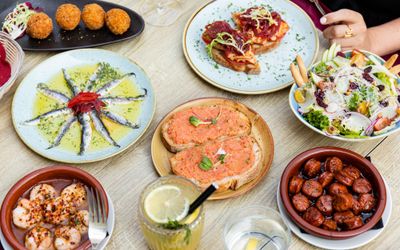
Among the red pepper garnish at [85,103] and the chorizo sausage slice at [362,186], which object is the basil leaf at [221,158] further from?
the red pepper garnish at [85,103]

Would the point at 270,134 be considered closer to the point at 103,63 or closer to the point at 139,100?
the point at 139,100

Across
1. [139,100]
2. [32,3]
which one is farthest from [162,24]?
[32,3]

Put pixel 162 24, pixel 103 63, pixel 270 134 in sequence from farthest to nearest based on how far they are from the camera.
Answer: pixel 162 24 → pixel 103 63 → pixel 270 134

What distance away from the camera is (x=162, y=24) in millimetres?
2277

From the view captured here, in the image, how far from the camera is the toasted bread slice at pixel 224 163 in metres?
1.63

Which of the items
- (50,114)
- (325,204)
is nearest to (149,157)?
(50,114)

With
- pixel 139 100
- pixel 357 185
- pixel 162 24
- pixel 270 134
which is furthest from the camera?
pixel 162 24

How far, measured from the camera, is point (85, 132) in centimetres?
184

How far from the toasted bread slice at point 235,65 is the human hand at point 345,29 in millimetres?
357

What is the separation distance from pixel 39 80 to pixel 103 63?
0.27 meters

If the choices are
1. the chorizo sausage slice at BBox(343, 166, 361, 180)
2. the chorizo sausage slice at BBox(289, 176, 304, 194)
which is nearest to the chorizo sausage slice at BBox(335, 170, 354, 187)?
the chorizo sausage slice at BBox(343, 166, 361, 180)

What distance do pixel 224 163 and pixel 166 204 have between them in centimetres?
33

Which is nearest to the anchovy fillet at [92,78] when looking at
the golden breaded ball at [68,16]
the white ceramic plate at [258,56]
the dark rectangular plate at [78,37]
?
the dark rectangular plate at [78,37]

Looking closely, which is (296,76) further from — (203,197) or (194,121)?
(203,197)
